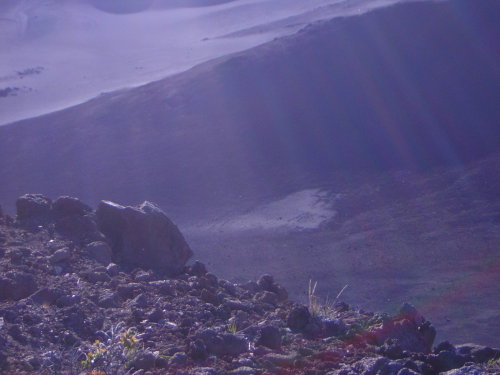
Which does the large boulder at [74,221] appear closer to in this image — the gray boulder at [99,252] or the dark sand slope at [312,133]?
the gray boulder at [99,252]

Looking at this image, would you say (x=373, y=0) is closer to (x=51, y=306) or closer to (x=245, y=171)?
(x=245, y=171)

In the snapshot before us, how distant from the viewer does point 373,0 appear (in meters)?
31.8

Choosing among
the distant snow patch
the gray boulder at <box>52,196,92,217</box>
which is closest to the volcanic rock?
the gray boulder at <box>52,196,92,217</box>

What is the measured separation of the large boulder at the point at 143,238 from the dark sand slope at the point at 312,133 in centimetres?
435

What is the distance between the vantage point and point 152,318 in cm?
655

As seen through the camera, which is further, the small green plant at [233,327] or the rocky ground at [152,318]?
the small green plant at [233,327]

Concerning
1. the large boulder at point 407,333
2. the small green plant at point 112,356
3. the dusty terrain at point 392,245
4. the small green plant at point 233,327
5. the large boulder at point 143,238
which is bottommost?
the dusty terrain at point 392,245

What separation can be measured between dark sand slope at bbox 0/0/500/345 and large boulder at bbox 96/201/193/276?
435 cm

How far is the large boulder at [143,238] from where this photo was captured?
862 cm

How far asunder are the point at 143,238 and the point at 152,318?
→ 224 centimetres

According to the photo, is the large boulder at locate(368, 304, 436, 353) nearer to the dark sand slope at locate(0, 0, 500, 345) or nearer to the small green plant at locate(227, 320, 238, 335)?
the small green plant at locate(227, 320, 238, 335)

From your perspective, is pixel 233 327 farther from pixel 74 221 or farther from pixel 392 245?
pixel 392 245

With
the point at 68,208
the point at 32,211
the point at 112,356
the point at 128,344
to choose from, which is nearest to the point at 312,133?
the point at 68,208

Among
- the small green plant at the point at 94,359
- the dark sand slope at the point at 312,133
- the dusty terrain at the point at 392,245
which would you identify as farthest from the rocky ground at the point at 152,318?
the dark sand slope at the point at 312,133
